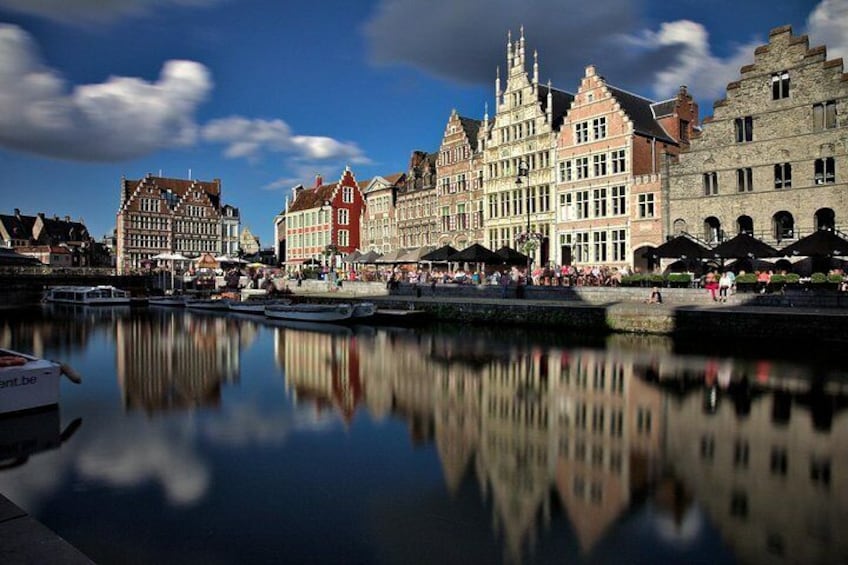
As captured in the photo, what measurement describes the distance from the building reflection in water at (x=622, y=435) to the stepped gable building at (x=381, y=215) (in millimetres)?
39496

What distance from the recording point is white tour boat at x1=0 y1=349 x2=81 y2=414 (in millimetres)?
11383

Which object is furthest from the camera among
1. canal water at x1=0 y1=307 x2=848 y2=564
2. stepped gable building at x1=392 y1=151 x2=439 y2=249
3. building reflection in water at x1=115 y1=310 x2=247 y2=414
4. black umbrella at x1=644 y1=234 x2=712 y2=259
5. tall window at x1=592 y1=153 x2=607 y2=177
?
stepped gable building at x1=392 y1=151 x2=439 y2=249

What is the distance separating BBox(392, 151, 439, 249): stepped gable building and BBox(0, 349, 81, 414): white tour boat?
138ft

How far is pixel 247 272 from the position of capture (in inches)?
2660

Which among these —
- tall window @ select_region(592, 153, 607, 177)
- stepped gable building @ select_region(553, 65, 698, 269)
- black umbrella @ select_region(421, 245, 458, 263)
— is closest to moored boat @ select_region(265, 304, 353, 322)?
black umbrella @ select_region(421, 245, 458, 263)

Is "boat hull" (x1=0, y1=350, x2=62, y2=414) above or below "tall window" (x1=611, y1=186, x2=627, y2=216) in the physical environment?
below

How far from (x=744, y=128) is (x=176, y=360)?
30.2 metres

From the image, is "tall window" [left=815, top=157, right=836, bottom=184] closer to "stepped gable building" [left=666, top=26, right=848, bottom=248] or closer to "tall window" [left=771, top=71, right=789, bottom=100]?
"stepped gable building" [left=666, top=26, right=848, bottom=248]

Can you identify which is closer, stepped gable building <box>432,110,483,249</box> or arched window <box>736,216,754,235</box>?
arched window <box>736,216,754,235</box>

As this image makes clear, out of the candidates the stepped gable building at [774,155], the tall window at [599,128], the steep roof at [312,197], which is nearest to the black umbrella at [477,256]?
the stepped gable building at [774,155]

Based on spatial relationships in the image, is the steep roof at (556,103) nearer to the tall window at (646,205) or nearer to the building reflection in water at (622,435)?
the tall window at (646,205)

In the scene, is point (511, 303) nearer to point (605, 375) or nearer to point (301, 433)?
point (605, 375)

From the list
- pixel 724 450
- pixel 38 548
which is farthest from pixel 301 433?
pixel 724 450

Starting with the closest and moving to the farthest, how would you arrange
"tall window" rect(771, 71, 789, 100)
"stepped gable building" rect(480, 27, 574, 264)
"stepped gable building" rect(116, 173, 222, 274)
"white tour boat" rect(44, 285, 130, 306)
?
1. "tall window" rect(771, 71, 789, 100)
2. "stepped gable building" rect(480, 27, 574, 264)
3. "white tour boat" rect(44, 285, 130, 306)
4. "stepped gable building" rect(116, 173, 222, 274)
